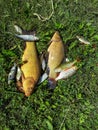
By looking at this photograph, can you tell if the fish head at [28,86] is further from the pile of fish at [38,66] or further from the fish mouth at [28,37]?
the fish mouth at [28,37]

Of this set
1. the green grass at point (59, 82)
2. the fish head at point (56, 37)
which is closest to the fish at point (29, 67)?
the green grass at point (59, 82)

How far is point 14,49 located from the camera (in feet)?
14.9

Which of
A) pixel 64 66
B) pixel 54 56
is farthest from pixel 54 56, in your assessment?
pixel 64 66

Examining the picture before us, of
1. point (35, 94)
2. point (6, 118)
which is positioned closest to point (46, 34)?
point (35, 94)

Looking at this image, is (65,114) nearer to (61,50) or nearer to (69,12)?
(61,50)

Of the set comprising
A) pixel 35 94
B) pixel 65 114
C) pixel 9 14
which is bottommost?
pixel 65 114

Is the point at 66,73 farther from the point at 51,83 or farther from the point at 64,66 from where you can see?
the point at 51,83

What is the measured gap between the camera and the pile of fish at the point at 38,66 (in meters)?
4.37

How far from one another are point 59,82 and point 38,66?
37 centimetres

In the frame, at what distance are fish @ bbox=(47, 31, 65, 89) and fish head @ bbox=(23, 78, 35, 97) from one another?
0.83 ft

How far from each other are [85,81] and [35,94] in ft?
2.18

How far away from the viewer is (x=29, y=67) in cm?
436

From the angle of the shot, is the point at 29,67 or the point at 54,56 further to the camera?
the point at 54,56

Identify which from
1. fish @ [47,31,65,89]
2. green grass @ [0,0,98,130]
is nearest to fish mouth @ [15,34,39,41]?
green grass @ [0,0,98,130]
